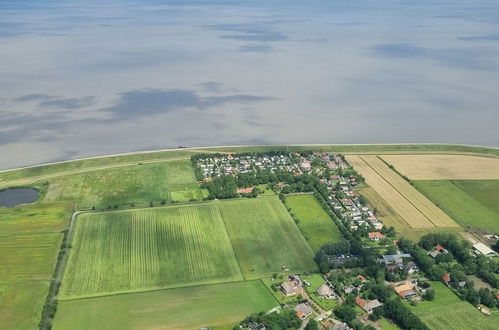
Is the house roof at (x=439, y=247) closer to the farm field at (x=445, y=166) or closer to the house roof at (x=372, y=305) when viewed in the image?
the house roof at (x=372, y=305)

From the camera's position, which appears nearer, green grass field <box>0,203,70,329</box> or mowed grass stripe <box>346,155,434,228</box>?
green grass field <box>0,203,70,329</box>

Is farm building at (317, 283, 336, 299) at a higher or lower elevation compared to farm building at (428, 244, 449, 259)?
lower

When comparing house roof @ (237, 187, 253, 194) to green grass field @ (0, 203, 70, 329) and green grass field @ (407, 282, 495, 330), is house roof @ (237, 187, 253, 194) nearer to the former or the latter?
green grass field @ (0, 203, 70, 329)

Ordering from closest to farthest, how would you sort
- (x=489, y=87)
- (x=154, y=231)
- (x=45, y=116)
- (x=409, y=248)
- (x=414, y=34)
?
1. (x=409, y=248)
2. (x=154, y=231)
3. (x=45, y=116)
4. (x=489, y=87)
5. (x=414, y=34)

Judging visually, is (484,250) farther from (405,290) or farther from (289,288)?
(289,288)

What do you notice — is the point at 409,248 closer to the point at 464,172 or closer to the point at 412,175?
the point at 412,175

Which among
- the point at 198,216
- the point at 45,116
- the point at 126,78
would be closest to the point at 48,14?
the point at 126,78

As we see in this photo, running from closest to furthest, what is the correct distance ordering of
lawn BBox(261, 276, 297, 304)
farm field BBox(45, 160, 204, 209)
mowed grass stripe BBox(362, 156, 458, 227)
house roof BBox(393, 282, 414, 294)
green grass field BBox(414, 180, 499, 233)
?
lawn BBox(261, 276, 297, 304), house roof BBox(393, 282, 414, 294), mowed grass stripe BBox(362, 156, 458, 227), green grass field BBox(414, 180, 499, 233), farm field BBox(45, 160, 204, 209)

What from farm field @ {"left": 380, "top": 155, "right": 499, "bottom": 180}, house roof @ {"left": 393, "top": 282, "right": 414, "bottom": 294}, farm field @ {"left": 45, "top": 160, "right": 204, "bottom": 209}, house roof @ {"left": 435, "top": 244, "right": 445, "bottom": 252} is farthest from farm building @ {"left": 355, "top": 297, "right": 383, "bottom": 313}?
farm field @ {"left": 380, "top": 155, "right": 499, "bottom": 180}
